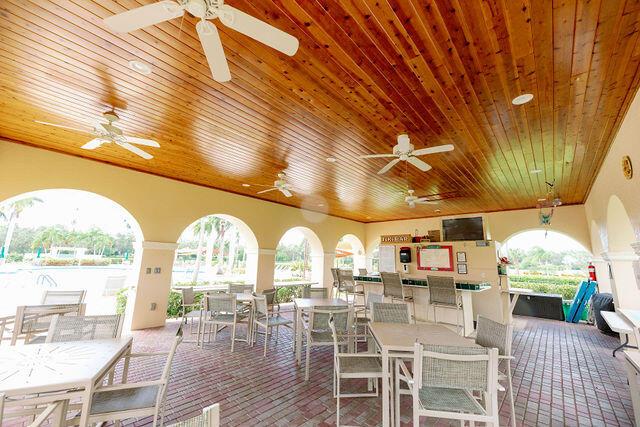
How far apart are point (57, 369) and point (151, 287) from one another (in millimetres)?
4368

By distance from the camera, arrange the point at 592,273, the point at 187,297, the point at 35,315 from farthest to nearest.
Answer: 1. the point at 592,273
2. the point at 187,297
3. the point at 35,315

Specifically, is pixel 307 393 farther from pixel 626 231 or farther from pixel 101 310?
pixel 101 310

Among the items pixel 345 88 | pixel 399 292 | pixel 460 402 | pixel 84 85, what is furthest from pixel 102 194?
pixel 460 402

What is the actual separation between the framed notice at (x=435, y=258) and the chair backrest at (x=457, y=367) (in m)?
4.02

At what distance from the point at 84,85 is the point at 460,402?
4.54 meters

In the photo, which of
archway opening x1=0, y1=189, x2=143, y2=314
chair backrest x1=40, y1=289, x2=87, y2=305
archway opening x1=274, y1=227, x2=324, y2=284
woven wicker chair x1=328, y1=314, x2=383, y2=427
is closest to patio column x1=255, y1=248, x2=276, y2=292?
→ archway opening x1=274, y1=227, x2=324, y2=284

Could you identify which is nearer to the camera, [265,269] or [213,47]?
[213,47]

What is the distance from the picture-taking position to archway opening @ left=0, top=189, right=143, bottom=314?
5663 mm

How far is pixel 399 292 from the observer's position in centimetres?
489

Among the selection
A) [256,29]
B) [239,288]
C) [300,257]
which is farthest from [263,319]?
[300,257]

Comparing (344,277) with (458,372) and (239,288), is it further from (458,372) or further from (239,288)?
(458,372)

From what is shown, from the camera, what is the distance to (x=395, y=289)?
4.97 metres

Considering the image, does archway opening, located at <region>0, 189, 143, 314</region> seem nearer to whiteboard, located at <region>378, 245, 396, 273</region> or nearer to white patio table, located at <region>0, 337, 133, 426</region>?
white patio table, located at <region>0, 337, 133, 426</region>

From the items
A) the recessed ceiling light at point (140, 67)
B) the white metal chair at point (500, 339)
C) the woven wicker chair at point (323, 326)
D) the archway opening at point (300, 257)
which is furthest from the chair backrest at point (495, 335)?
the archway opening at point (300, 257)
